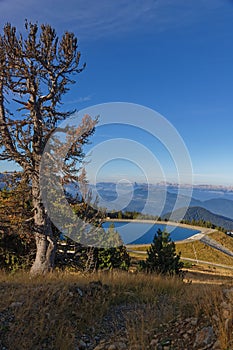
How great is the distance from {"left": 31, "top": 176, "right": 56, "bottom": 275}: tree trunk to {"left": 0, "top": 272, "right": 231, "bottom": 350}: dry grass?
4.51m

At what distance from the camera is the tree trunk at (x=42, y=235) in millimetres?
11453

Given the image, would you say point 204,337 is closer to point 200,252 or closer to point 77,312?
point 77,312

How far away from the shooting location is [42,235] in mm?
11602

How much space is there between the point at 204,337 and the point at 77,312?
2.57 meters

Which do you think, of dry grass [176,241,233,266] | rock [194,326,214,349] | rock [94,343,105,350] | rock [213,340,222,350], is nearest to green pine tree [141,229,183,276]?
rock [94,343,105,350]

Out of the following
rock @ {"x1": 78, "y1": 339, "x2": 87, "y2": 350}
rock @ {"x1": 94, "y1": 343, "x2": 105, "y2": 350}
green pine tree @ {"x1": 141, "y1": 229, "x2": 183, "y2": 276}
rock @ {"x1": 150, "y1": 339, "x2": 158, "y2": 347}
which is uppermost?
rock @ {"x1": 150, "y1": 339, "x2": 158, "y2": 347}

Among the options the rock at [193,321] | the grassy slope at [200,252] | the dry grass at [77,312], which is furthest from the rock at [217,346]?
the grassy slope at [200,252]

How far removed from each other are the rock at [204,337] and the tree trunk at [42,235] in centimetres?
828

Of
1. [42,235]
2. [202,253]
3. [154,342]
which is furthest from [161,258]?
[202,253]

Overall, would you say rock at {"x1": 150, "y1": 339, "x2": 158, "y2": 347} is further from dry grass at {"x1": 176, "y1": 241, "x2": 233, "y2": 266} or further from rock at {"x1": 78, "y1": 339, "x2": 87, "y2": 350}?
dry grass at {"x1": 176, "y1": 241, "x2": 233, "y2": 266}

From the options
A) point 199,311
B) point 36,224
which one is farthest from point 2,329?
point 36,224

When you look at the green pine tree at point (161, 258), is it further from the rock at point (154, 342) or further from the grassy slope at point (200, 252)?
the grassy slope at point (200, 252)

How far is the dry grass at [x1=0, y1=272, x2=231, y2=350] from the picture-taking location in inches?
174

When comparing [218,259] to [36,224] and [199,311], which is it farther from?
[199,311]
